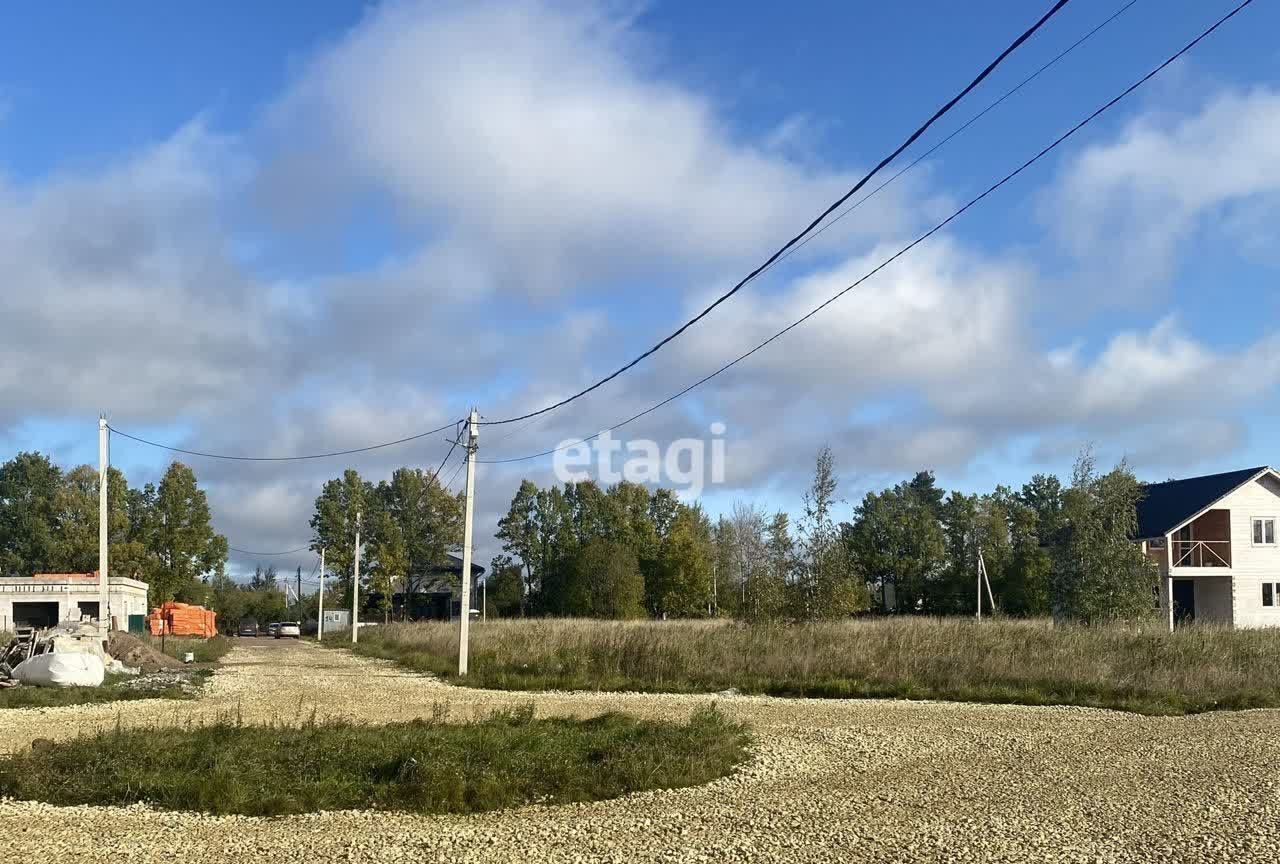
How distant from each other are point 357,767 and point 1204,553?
1863 inches

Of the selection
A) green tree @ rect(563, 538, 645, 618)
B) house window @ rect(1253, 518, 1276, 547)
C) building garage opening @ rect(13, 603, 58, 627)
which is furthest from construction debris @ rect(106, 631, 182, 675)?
house window @ rect(1253, 518, 1276, 547)

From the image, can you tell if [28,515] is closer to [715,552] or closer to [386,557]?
[386,557]

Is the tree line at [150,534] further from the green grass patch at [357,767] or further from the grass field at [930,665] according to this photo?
the green grass patch at [357,767]

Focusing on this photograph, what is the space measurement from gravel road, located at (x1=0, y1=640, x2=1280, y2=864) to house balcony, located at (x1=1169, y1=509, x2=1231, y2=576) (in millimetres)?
36256

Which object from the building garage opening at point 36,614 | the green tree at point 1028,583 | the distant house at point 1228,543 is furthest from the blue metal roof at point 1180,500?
the building garage opening at point 36,614

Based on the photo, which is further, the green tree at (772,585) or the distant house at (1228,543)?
the distant house at (1228,543)

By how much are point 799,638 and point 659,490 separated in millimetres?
62298

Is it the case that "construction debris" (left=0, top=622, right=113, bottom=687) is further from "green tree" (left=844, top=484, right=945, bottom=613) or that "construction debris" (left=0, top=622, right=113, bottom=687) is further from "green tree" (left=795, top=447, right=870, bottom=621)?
"green tree" (left=844, top=484, right=945, bottom=613)

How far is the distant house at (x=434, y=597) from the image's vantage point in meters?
86.6

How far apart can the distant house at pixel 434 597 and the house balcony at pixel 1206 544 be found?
166 ft

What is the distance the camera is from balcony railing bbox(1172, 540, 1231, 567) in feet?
158

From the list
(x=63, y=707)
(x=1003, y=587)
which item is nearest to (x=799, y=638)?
(x=63, y=707)

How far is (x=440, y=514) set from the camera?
283 feet

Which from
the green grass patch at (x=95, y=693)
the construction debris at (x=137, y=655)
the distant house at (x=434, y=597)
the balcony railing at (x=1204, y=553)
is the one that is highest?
the balcony railing at (x=1204, y=553)
